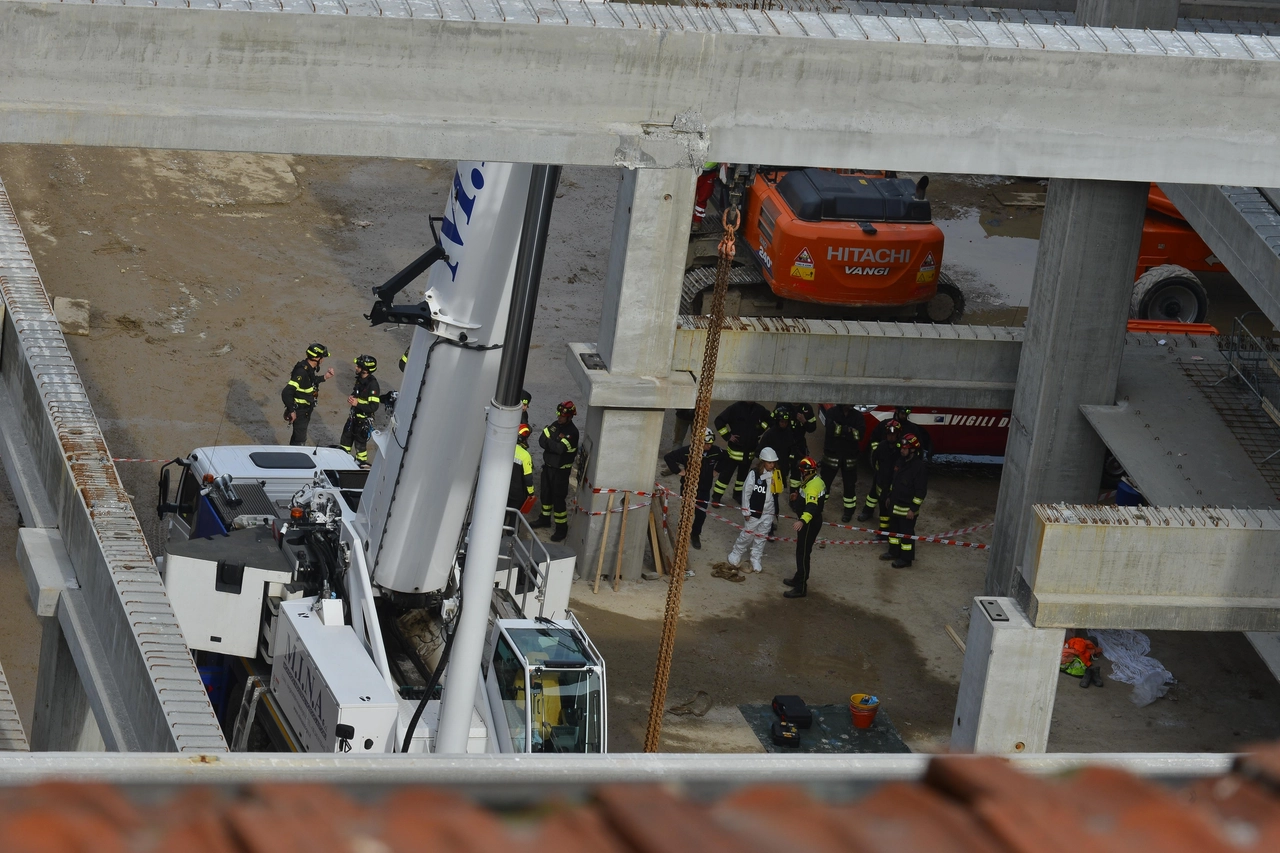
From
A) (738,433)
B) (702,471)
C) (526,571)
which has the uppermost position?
(738,433)

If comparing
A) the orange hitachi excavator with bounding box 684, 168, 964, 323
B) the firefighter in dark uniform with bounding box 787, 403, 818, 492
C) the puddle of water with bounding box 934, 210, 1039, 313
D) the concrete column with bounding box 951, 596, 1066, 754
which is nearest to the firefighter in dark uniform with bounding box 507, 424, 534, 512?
the firefighter in dark uniform with bounding box 787, 403, 818, 492

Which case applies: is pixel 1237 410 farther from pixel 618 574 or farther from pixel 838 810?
pixel 838 810

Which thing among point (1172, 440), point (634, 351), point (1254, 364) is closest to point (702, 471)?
point (634, 351)

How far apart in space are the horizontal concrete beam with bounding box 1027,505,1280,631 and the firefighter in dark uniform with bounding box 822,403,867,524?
599cm

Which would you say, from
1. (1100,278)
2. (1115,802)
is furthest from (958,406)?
(1115,802)

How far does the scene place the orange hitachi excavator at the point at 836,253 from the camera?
2091 centimetres

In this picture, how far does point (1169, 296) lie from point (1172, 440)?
28.4 ft

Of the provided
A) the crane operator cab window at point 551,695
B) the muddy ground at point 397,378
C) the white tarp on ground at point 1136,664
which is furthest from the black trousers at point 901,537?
the crane operator cab window at point 551,695

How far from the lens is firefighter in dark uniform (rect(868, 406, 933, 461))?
17969mm

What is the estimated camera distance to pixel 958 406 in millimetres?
17141

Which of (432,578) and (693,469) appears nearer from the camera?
(693,469)

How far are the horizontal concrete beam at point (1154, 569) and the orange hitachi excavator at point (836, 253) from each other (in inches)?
356

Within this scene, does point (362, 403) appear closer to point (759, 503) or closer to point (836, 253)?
point (759, 503)

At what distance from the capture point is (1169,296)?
2355cm
